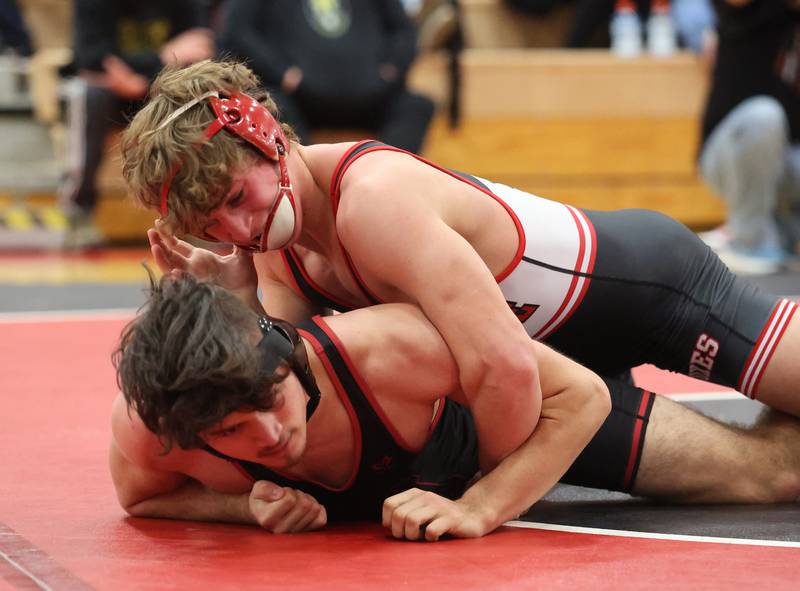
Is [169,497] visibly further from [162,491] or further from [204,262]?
[204,262]

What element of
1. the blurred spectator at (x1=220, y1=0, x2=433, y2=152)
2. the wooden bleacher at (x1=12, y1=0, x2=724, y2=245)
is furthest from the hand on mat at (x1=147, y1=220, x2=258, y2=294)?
the wooden bleacher at (x1=12, y1=0, x2=724, y2=245)

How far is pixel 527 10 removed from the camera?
9.16 metres

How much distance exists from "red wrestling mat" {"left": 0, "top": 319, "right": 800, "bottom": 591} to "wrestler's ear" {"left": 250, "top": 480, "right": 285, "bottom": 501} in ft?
0.25

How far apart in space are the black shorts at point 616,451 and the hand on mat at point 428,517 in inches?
15.6

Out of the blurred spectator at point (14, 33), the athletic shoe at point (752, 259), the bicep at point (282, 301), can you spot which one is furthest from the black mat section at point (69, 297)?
the athletic shoe at point (752, 259)

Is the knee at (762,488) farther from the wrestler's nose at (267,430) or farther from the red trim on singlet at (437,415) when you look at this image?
the wrestler's nose at (267,430)

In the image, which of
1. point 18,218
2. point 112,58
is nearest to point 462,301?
point 112,58

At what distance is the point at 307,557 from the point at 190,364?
433 mm

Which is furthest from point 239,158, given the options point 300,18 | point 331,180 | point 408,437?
point 300,18

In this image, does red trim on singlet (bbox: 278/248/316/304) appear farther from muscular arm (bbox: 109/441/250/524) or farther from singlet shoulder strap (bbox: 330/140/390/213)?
muscular arm (bbox: 109/441/250/524)

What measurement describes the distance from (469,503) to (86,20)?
6.18m

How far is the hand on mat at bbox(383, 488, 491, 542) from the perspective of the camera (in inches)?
96.7

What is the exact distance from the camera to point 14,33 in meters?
8.66

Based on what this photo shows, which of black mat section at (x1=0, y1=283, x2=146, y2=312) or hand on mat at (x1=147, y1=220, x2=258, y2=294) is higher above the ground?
Result: hand on mat at (x1=147, y1=220, x2=258, y2=294)
